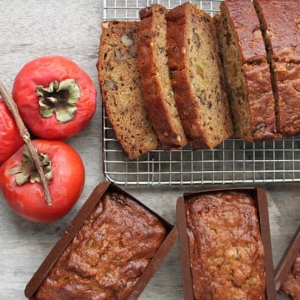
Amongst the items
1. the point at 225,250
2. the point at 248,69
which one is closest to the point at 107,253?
the point at 225,250

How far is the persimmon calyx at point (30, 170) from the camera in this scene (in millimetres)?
2348

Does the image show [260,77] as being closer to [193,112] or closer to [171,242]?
[193,112]

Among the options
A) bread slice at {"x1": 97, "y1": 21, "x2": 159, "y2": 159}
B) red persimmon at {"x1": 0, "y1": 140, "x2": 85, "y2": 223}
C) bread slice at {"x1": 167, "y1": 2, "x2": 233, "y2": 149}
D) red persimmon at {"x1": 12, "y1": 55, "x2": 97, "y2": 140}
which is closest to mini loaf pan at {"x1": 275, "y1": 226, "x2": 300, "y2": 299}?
bread slice at {"x1": 167, "y1": 2, "x2": 233, "y2": 149}

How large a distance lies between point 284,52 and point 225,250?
37.2 inches

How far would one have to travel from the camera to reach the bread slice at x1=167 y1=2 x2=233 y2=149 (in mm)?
2328

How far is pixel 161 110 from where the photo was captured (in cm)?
234

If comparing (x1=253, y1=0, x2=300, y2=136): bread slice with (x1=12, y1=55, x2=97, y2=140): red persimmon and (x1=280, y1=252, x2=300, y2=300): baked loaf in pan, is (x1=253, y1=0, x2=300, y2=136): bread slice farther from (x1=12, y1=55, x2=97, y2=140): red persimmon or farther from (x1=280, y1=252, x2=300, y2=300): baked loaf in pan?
(x1=12, y1=55, x2=97, y2=140): red persimmon

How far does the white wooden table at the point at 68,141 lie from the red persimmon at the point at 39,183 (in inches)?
8.7


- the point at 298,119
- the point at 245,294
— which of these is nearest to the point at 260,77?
the point at 298,119

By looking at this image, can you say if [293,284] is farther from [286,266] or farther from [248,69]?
[248,69]

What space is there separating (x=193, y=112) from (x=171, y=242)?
60 centimetres

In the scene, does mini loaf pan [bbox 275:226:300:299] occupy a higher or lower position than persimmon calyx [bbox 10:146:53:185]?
lower

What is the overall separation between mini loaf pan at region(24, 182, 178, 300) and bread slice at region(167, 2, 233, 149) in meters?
0.47

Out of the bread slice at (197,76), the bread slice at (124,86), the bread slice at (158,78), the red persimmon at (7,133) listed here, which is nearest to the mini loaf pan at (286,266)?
the bread slice at (197,76)
